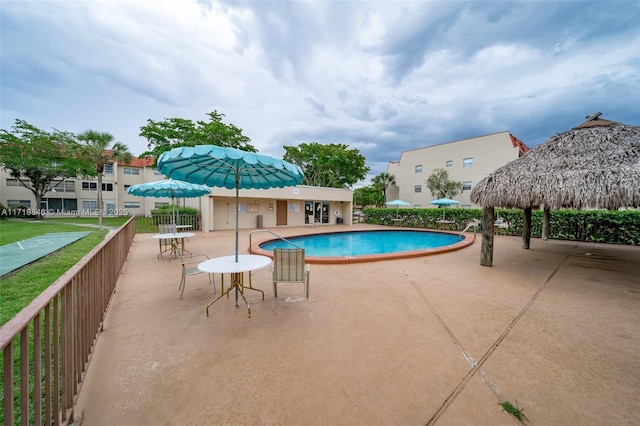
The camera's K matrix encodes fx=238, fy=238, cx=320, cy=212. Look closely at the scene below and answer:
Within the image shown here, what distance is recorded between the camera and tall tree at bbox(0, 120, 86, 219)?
826 inches

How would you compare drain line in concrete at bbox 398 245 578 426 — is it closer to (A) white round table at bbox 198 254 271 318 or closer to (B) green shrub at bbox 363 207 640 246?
(A) white round table at bbox 198 254 271 318

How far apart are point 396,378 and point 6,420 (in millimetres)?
2618

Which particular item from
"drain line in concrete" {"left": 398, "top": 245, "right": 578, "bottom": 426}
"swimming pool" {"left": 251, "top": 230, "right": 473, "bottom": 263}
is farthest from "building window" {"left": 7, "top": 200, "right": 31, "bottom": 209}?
"drain line in concrete" {"left": 398, "top": 245, "right": 578, "bottom": 426}

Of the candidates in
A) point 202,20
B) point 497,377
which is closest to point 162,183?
point 202,20

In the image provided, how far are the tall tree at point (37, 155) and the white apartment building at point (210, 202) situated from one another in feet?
6.54

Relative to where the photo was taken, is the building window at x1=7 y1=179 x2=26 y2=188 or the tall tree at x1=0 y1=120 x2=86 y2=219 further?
the building window at x1=7 y1=179 x2=26 y2=188

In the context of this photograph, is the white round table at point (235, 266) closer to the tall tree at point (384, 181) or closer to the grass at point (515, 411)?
the grass at point (515, 411)

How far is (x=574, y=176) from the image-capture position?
616cm

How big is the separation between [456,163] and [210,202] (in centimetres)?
2518

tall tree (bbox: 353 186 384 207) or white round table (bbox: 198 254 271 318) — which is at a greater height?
tall tree (bbox: 353 186 384 207)

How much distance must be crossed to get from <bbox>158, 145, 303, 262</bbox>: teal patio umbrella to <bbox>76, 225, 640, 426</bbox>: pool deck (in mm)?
1482

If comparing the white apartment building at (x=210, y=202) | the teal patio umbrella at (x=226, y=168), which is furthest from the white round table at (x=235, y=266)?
the white apartment building at (x=210, y=202)

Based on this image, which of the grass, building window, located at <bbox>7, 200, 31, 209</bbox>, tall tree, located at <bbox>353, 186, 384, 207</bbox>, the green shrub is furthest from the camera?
tall tree, located at <bbox>353, 186, 384, 207</bbox>

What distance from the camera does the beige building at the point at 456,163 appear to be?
2342 centimetres
